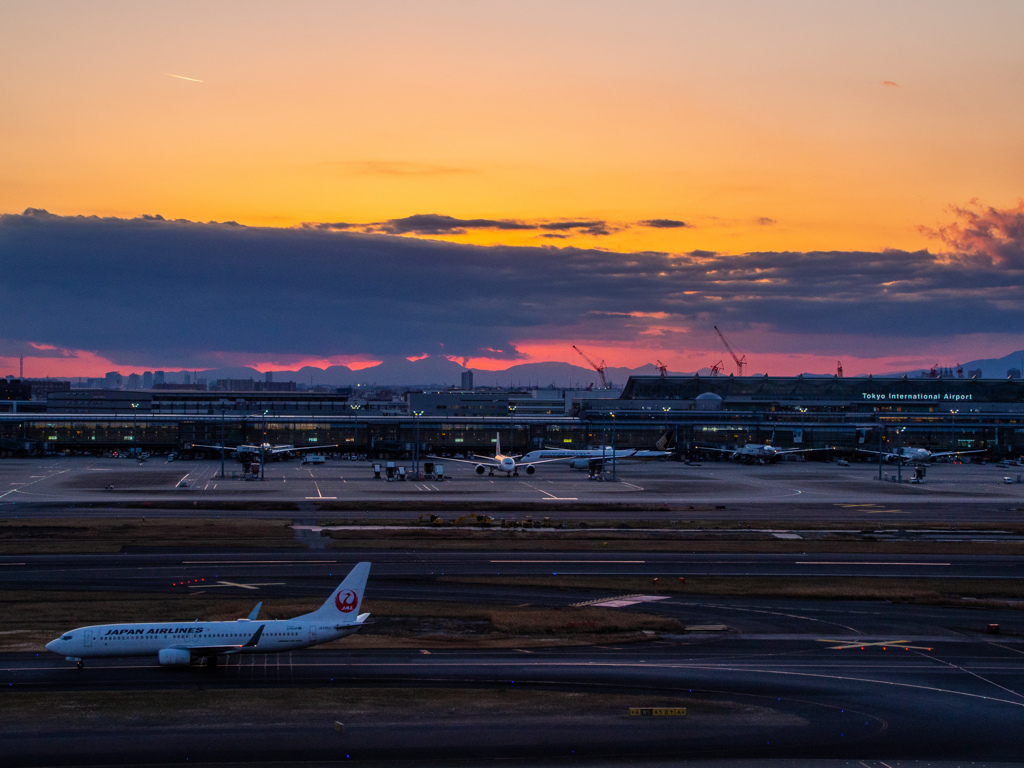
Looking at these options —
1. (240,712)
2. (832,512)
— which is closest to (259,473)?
(832,512)

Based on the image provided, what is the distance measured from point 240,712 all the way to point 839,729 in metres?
26.7


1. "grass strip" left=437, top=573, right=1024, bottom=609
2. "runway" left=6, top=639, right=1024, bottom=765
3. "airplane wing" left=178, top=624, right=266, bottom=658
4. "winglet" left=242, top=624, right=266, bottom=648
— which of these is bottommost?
"runway" left=6, top=639, right=1024, bottom=765

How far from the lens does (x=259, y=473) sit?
141625 mm

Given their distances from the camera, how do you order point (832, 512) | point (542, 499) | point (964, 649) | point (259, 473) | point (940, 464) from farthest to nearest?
point (940, 464)
point (259, 473)
point (542, 499)
point (832, 512)
point (964, 649)

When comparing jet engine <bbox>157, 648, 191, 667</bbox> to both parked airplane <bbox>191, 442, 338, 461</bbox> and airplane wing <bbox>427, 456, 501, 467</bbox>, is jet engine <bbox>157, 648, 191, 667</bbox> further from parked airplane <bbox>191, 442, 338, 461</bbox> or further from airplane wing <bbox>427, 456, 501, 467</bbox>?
parked airplane <bbox>191, 442, 338, 461</bbox>

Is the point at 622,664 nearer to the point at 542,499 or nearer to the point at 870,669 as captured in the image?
the point at 870,669

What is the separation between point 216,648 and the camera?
4297 cm

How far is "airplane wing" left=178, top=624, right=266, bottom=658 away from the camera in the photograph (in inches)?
1689

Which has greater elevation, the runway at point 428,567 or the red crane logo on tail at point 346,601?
the red crane logo on tail at point 346,601

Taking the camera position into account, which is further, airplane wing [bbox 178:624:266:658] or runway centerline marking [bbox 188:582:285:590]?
runway centerline marking [bbox 188:582:285:590]

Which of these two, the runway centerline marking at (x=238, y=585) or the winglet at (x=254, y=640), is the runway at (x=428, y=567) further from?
the winglet at (x=254, y=640)

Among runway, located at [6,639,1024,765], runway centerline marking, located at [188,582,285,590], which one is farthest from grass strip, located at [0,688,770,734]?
runway centerline marking, located at [188,582,285,590]

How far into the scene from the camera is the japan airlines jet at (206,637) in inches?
1689

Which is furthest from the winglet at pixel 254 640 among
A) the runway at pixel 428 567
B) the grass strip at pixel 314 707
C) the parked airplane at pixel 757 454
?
the parked airplane at pixel 757 454
